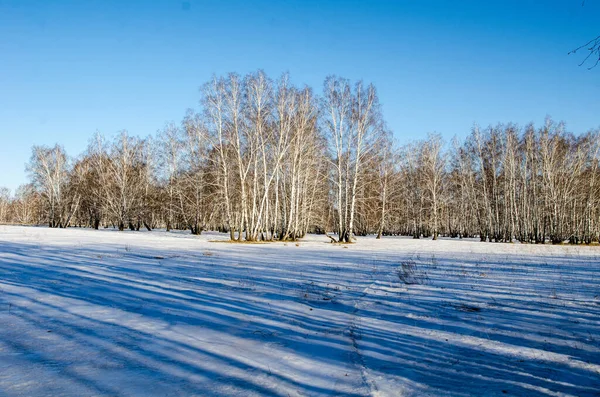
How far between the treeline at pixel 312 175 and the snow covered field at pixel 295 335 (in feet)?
58.1

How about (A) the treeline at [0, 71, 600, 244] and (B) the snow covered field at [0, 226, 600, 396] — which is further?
(A) the treeline at [0, 71, 600, 244]

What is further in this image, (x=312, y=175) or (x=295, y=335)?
(x=312, y=175)

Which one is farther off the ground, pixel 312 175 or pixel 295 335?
pixel 312 175

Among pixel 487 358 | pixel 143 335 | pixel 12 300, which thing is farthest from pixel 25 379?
pixel 487 358

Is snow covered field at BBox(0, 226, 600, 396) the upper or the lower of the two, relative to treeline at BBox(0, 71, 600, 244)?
lower

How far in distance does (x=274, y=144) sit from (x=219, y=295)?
23076 millimetres

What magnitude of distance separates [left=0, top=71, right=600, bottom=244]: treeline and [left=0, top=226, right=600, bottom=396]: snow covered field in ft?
58.1

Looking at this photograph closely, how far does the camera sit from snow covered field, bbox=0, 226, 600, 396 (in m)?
3.59

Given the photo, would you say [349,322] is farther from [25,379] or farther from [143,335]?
[25,379]

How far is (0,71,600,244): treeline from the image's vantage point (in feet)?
88.7

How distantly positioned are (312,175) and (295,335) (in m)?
31.7

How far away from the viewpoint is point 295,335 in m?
5.14

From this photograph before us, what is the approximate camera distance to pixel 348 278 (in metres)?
9.58

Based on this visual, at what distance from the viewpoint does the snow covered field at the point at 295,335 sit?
359cm
